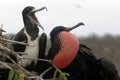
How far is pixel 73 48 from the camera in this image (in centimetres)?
698

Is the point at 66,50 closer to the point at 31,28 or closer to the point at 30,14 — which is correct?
the point at 31,28

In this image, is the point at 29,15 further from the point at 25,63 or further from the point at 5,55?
the point at 5,55

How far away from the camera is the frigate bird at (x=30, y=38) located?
23.5 ft

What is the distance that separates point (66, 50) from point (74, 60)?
378 mm

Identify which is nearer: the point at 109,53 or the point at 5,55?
the point at 5,55

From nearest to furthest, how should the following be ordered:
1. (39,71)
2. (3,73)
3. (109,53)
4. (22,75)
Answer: (22,75)
(3,73)
(39,71)
(109,53)

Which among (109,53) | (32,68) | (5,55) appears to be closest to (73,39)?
(32,68)

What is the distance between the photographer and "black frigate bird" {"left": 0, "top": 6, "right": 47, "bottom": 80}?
716 cm

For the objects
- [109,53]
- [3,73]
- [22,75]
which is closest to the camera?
[22,75]

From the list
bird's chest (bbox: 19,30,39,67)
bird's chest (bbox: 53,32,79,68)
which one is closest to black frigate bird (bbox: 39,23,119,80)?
bird's chest (bbox: 53,32,79,68)

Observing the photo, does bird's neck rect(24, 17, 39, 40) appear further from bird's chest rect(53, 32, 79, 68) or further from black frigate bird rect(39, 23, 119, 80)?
bird's chest rect(53, 32, 79, 68)

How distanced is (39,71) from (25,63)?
0.21 m

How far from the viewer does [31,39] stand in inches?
282

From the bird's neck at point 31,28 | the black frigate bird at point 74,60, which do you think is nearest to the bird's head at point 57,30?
the black frigate bird at point 74,60
